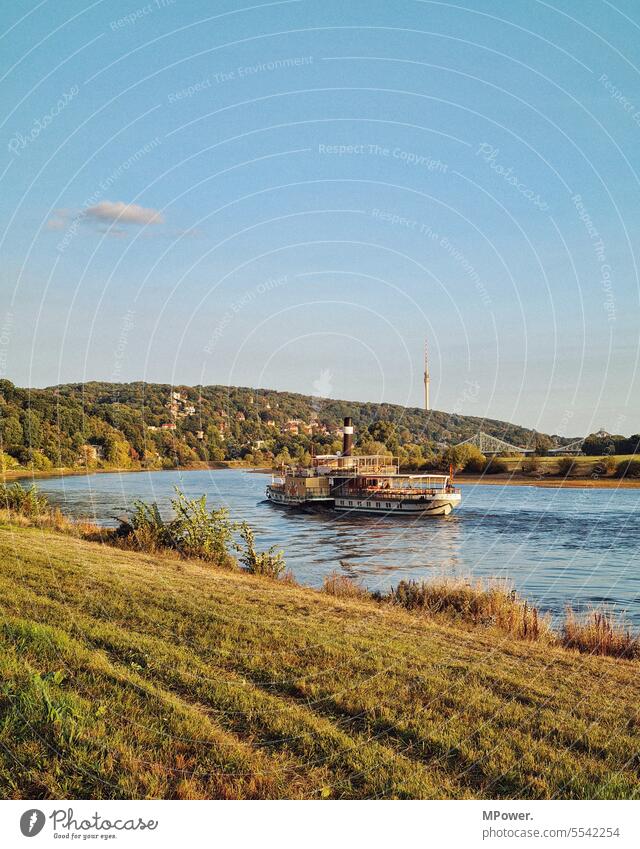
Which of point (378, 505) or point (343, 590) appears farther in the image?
point (378, 505)

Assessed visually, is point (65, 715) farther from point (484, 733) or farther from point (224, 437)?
point (224, 437)

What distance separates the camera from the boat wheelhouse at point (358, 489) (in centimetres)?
6356

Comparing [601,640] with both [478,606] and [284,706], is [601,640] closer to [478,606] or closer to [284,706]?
[478,606]

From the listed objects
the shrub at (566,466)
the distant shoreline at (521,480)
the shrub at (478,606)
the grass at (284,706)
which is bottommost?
the distant shoreline at (521,480)

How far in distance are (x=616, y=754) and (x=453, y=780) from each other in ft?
5.58

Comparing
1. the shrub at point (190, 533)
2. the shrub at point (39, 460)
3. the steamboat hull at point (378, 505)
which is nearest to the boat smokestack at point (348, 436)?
the steamboat hull at point (378, 505)

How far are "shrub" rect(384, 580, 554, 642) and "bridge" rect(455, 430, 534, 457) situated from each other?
74208 millimetres

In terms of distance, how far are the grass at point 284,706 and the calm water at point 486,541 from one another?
10268mm

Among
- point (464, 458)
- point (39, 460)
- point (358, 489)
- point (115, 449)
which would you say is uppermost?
point (115, 449)

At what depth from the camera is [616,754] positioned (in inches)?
236
